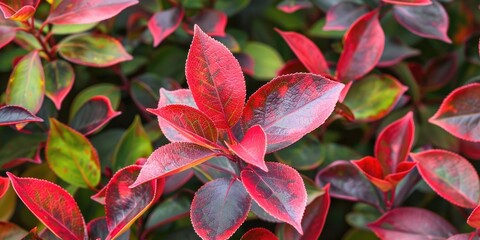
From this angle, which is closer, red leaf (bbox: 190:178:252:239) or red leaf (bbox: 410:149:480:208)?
red leaf (bbox: 190:178:252:239)

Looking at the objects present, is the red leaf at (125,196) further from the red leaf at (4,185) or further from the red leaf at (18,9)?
the red leaf at (18,9)

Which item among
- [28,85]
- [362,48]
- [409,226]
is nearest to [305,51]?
[362,48]

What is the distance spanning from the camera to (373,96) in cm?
107

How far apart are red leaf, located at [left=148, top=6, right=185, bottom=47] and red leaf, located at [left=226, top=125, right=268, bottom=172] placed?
377mm

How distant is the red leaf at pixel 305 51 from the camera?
3.31 ft

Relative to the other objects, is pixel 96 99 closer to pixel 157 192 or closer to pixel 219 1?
pixel 157 192

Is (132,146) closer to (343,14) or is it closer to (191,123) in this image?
(191,123)

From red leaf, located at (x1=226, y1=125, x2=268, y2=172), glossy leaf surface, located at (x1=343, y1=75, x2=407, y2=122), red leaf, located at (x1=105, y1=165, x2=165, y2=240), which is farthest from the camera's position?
glossy leaf surface, located at (x1=343, y1=75, x2=407, y2=122)

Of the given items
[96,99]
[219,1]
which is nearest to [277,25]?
[219,1]

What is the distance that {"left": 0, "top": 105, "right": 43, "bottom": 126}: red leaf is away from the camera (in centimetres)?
85

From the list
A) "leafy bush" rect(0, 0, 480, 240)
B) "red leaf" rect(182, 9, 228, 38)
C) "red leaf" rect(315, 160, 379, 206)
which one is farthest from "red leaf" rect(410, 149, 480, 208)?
"red leaf" rect(182, 9, 228, 38)

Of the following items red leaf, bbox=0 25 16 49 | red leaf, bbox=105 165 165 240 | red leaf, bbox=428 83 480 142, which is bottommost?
red leaf, bbox=105 165 165 240

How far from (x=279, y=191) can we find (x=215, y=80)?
0.53 feet

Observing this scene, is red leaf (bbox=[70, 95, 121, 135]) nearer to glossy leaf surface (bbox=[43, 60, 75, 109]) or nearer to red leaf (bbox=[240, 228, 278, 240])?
glossy leaf surface (bbox=[43, 60, 75, 109])
